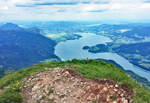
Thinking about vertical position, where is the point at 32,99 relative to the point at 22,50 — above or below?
above

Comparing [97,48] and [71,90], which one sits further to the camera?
[97,48]

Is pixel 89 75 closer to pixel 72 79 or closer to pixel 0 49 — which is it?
pixel 72 79

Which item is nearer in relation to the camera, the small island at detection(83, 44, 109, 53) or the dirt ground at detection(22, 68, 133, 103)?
→ the dirt ground at detection(22, 68, 133, 103)

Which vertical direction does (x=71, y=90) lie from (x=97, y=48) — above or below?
above

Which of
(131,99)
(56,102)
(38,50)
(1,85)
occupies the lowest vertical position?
(38,50)

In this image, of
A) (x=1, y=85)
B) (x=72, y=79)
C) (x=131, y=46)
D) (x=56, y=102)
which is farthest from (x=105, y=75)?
(x=131, y=46)

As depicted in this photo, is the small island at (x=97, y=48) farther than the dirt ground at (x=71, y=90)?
Yes

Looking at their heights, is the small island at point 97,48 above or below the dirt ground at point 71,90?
below

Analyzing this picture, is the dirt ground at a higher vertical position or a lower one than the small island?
higher
